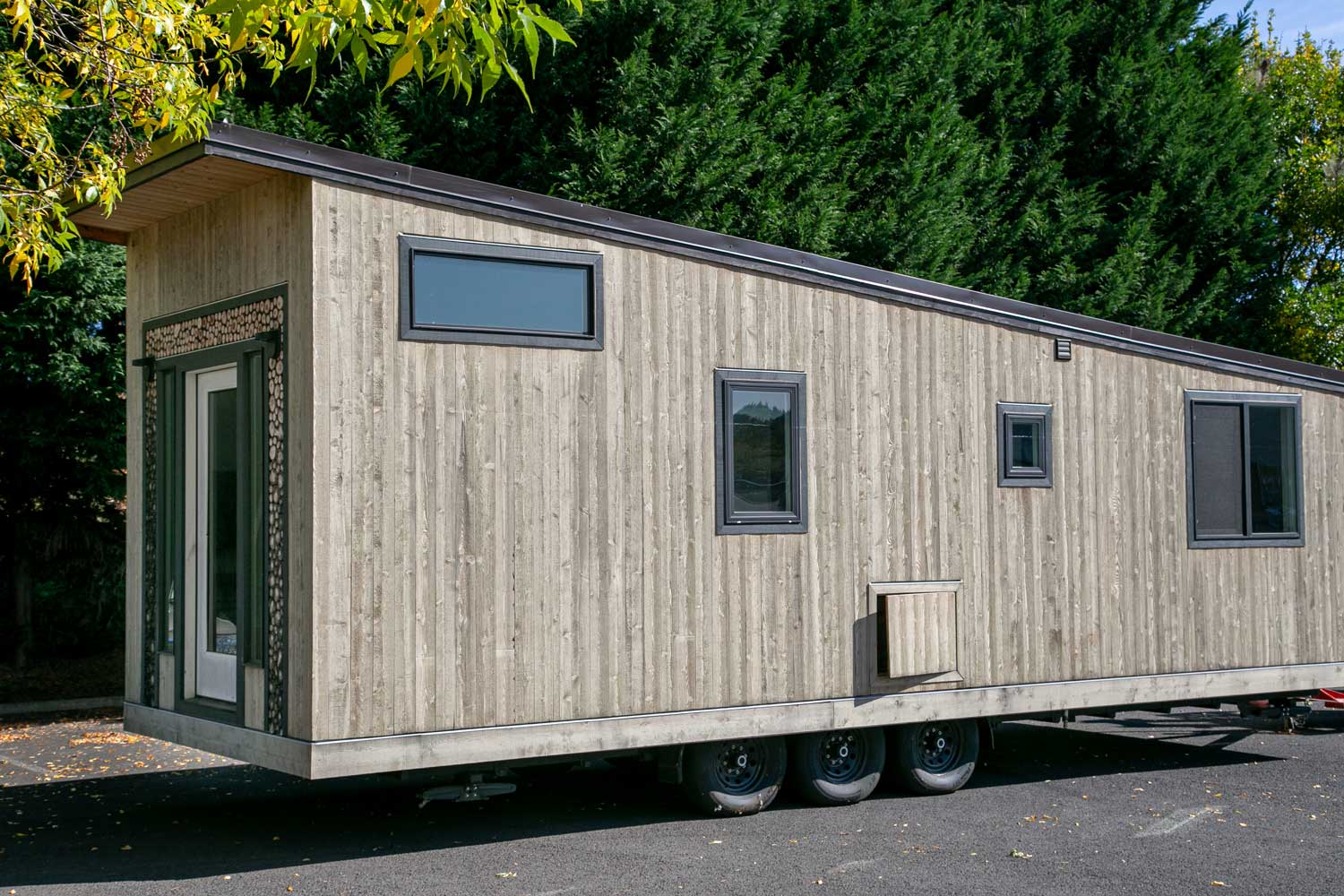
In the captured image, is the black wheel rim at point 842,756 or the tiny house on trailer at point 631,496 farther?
the black wheel rim at point 842,756

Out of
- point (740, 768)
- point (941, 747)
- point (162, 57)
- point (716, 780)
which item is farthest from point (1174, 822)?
point (162, 57)

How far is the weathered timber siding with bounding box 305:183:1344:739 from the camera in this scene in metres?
7.36

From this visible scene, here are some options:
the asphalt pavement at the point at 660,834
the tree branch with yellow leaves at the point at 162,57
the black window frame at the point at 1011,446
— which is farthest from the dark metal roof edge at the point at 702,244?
the asphalt pavement at the point at 660,834

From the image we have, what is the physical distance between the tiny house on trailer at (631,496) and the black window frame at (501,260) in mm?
19

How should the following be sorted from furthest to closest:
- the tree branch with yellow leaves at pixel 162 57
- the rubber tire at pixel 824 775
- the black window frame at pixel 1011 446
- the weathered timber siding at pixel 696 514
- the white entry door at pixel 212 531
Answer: the black window frame at pixel 1011 446 → the rubber tire at pixel 824 775 → the white entry door at pixel 212 531 → the weathered timber siding at pixel 696 514 → the tree branch with yellow leaves at pixel 162 57

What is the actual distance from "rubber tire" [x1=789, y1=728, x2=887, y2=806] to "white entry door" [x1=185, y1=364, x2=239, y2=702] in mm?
3483

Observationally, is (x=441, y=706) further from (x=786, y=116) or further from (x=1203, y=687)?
(x=786, y=116)

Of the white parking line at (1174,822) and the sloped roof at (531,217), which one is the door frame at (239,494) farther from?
the white parking line at (1174,822)

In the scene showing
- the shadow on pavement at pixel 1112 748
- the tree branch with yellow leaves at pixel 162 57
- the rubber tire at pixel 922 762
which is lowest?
the shadow on pavement at pixel 1112 748

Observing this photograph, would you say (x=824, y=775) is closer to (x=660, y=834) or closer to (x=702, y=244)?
(x=660, y=834)

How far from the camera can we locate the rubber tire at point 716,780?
846 cm

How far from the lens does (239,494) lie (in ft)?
25.8

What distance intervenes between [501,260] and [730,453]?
73.8 inches

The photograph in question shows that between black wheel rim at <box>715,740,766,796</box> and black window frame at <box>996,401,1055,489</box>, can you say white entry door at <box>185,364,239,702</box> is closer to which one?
black wheel rim at <box>715,740,766,796</box>
